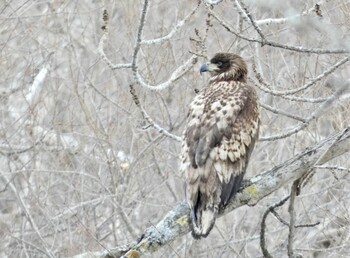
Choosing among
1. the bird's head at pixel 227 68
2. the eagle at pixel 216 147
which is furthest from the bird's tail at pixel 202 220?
the bird's head at pixel 227 68

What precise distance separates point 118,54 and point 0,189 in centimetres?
194

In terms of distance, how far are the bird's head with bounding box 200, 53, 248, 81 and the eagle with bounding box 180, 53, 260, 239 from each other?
0.23 meters

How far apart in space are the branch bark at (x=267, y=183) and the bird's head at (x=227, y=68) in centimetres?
155

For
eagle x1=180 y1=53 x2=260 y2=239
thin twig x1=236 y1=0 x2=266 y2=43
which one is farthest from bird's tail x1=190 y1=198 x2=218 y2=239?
thin twig x1=236 y1=0 x2=266 y2=43

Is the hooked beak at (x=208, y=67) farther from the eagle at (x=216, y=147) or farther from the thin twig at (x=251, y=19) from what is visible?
the thin twig at (x=251, y=19)

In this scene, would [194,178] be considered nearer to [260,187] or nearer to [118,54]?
[260,187]

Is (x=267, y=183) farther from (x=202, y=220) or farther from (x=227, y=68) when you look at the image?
(x=227, y=68)

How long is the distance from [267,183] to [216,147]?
0.70 metres

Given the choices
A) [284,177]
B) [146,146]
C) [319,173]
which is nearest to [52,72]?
[146,146]

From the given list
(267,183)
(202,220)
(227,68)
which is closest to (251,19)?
(267,183)

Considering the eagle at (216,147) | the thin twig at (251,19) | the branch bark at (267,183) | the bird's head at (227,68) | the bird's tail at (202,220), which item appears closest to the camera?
the branch bark at (267,183)

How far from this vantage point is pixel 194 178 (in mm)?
6172

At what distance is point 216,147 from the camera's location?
20.7 ft

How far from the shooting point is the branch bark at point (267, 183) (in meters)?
5.48
